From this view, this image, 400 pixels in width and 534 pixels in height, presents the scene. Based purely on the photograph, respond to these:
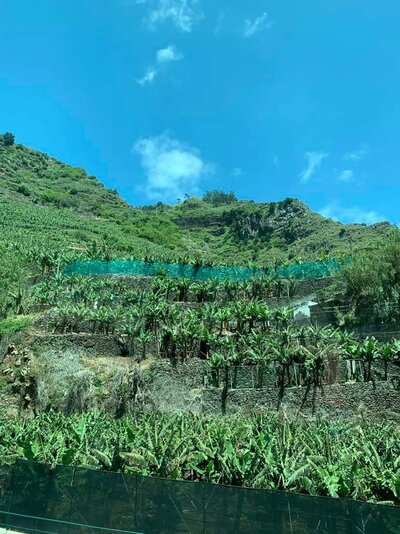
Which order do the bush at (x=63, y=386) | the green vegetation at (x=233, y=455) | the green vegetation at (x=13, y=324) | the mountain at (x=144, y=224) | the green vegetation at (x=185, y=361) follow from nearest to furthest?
the green vegetation at (x=233, y=455)
the green vegetation at (x=185, y=361)
the bush at (x=63, y=386)
the green vegetation at (x=13, y=324)
the mountain at (x=144, y=224)

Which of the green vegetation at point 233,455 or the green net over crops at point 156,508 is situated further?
the green vegetation at point 233,455

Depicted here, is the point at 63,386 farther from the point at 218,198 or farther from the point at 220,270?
the point at 218,198

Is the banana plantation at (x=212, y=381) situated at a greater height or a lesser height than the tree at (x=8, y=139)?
lesser

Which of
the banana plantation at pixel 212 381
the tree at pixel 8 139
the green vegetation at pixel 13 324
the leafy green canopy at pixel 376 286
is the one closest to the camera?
the banana plantation at pixel 212 381

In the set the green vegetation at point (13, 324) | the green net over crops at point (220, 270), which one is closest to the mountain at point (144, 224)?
the green net over crops at point (220, 270)

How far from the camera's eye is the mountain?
7844 cm

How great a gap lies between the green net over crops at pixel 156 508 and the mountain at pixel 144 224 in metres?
46.6

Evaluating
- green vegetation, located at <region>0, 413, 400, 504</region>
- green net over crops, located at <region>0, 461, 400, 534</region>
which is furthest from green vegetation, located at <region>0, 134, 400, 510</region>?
green net over crops, located at <region>0, 461, 400, 534</region>

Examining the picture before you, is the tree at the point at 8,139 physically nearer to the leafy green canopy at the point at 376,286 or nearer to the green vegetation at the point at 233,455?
the leafy green canopy at the point at 376,286

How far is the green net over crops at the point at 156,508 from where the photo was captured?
10.0 m

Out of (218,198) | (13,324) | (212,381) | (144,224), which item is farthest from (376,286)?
(218,198)

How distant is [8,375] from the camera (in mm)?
30891

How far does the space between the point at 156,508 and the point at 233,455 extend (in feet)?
15.4

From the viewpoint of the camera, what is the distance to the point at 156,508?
12.0 meters
